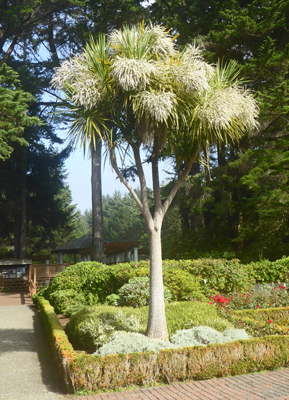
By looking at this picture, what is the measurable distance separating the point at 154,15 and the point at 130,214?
50233 mm

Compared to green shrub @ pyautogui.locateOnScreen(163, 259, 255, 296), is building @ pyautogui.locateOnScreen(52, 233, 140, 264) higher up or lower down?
higher up

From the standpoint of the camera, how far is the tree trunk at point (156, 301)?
667 centimetres

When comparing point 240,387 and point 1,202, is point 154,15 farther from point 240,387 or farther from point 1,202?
point 240,387

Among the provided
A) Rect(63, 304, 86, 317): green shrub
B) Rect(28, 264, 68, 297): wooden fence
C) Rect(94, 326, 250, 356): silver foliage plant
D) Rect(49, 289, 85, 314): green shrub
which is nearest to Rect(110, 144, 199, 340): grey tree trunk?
Rect(94, 326, 250, 356): silver foliage plant

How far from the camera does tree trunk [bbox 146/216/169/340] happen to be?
21.9 feet

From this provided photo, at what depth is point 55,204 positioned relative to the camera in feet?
105

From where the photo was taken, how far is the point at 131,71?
21.6ft

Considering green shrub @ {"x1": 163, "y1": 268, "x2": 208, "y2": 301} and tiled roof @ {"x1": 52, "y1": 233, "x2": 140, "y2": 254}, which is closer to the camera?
green shrub @ {"x1": 163, "y1": 268, "x2": 208, "y2": 301}

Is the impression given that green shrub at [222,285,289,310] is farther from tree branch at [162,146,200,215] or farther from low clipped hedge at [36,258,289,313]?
tree branch at [162,146,200,215]

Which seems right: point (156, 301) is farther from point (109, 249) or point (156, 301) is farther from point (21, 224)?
point (21, 224)

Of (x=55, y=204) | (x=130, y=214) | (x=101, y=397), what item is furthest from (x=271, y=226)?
(x=130, y=214)

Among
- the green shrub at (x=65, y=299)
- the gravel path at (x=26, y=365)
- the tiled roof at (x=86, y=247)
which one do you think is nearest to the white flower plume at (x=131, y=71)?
the gravel path at (x=26, y=365)

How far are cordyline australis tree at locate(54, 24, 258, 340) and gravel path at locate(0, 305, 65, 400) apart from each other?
1969 mm

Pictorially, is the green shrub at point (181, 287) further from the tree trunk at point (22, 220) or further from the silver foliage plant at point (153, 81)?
the tree trunk at point (22, 220)
